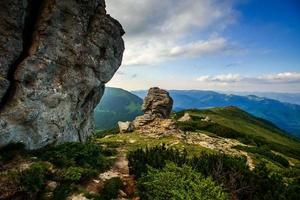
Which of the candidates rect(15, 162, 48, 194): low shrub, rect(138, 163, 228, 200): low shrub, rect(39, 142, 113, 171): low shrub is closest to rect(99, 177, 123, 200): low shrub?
rect(138, 163, 228, 200): low shrub

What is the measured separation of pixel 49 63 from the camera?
28.5 metres

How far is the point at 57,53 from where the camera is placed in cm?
2927

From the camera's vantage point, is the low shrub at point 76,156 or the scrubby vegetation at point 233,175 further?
the low shrub at point 76,156

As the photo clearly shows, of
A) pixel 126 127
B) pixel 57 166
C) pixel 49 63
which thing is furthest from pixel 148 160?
pixel 126 127

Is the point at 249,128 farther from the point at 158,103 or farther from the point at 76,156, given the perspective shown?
the point at 76,156

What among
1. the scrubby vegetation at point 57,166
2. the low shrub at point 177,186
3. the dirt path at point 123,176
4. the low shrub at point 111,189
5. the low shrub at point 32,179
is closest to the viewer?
the low shrub at point 177,186

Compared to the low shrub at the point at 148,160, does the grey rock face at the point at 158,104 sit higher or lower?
higher

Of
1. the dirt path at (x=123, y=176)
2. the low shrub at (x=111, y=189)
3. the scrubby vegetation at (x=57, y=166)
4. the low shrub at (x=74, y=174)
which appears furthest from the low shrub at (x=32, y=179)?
the dirt path at (x=123, y=176)

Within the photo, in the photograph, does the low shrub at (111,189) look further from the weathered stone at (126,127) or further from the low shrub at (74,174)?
the weathered stone at (126,127)

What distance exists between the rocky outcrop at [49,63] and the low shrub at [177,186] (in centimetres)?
1030

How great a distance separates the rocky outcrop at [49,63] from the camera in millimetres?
26438

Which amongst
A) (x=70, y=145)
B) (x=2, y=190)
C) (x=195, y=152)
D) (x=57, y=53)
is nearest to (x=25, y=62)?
(x=57, y=53)

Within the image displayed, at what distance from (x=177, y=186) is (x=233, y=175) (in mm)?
A: 5631

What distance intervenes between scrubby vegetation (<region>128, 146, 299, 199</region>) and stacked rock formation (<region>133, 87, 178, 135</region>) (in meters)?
24.0
